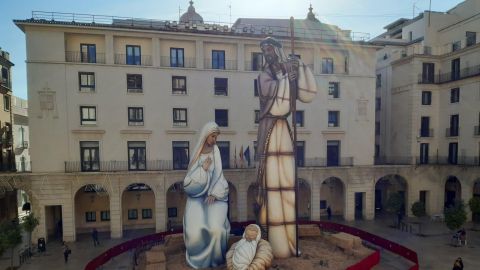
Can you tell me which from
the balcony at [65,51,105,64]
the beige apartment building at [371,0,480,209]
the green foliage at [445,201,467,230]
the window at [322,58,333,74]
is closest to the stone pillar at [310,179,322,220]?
the green foliage at [445,201,467,230]

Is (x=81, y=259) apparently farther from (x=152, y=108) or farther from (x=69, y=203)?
(x=152, y=108)

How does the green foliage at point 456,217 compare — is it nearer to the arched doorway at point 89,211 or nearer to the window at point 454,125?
the window at point 454,125

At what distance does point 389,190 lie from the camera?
41406mm

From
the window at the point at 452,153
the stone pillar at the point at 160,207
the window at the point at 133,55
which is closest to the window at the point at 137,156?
the stone pillar at the point at 160,207

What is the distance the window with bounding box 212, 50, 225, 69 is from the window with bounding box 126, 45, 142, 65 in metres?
7.46

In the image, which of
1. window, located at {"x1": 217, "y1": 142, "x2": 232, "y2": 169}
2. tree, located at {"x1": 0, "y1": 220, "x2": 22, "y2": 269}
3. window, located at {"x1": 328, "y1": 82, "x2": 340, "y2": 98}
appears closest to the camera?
tree, located at {"x1": 0, "y1": 220, "x2": 22, "y2": 269}

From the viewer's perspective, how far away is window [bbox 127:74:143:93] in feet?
103

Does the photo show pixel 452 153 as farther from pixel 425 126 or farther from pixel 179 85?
pixel 179 85

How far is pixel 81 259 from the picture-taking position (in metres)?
25.1

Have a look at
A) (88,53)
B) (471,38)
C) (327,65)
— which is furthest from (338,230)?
(88,53)

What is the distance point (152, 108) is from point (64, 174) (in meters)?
9.98

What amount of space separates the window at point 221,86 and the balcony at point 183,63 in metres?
2.87

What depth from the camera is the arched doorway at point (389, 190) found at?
3903cm

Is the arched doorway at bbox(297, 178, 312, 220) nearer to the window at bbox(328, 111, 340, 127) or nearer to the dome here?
the window at bbox(328, 111, 340, 127)
